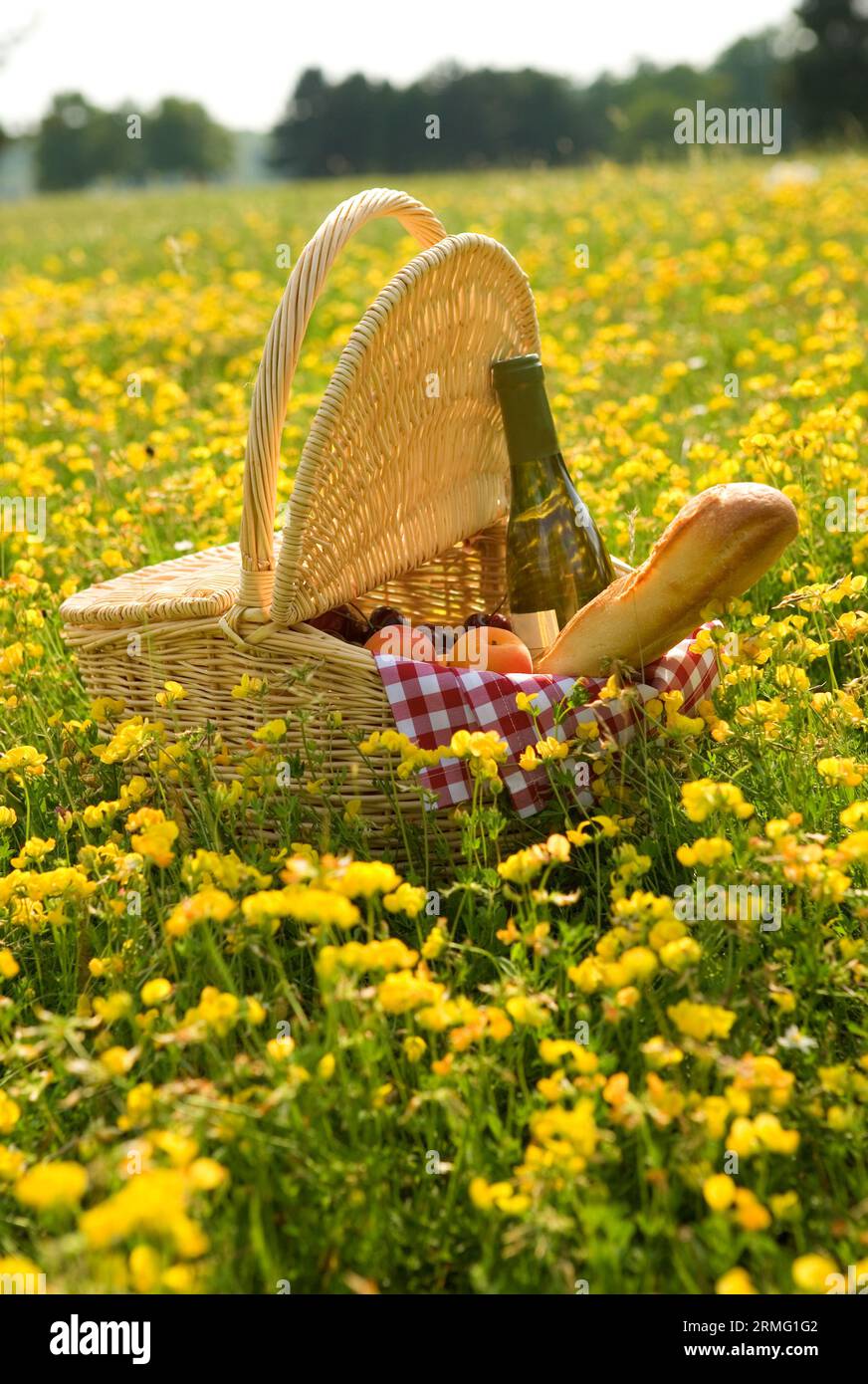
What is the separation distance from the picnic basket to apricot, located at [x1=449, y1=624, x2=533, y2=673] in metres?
0.21

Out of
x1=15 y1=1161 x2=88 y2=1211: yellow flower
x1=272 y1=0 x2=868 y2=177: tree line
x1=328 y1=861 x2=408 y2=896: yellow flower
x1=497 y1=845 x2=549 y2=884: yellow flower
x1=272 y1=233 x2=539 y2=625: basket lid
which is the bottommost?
x1=15 y1=1161 x2=88 y2=1211: yellow flower

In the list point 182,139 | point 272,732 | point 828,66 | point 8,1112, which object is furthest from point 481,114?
point 8,1112

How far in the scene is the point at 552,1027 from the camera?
63.7 inches

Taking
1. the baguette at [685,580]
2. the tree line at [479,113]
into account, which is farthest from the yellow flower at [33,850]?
the tree line at [479,113]

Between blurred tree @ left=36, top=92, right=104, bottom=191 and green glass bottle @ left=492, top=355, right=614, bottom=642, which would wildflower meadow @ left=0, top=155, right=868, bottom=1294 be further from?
blurred tree @ left=36, top=92, right=104, bottom=191

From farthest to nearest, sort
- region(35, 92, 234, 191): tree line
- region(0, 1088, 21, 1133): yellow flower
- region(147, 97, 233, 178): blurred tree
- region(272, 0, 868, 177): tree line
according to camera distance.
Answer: region(147, 97, 233, 178): blurred tree < region(35, 92, 234, 191): tree line < region(272, 0, 868, 177): tree line < region(0, 1088, 21, 1133): yellow flower

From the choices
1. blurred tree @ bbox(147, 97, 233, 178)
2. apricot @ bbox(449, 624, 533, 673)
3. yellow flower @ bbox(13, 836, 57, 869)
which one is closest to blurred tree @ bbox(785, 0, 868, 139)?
apricot @ bbox(449, 624, 533, 673)

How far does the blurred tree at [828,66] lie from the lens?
3747 centimetres

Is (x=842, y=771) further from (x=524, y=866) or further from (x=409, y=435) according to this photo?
(x=409, y=435)

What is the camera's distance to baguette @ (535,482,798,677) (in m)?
2.16

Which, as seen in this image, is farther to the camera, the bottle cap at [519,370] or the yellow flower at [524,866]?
the bottle cap at [519,370]

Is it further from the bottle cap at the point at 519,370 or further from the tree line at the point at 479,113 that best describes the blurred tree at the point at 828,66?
the bottle cap at the point at 519,370

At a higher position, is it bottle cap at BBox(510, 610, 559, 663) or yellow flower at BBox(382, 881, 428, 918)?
bottle cap at BBox(510, 610, 559, 663)

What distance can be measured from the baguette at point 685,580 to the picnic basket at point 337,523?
38 cm
